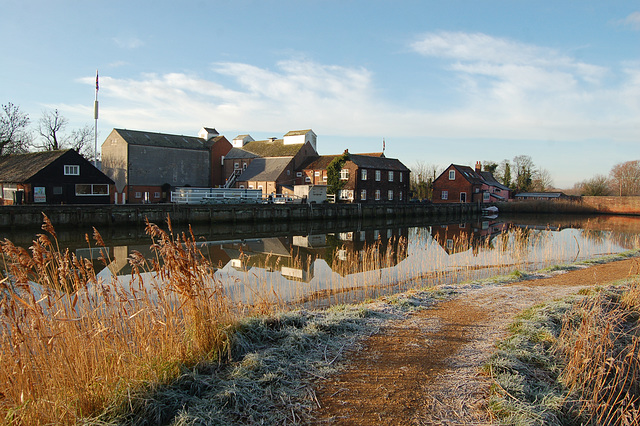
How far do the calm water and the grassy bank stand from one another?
12.3 ft

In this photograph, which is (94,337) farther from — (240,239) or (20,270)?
(240,239)

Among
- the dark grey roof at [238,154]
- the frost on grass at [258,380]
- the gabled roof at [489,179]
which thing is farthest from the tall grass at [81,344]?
Answer: the gabled roof at [489,179]

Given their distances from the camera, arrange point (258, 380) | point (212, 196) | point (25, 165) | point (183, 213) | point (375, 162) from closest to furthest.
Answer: point (258, 380), point (183, 213), point (25, 165), point (212, 196), point (375, 162)

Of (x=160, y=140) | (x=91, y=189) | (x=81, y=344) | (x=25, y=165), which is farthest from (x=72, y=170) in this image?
(x=81, y=344)

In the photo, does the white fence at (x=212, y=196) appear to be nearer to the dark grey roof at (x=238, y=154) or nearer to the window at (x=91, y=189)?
the window at (x=91, y=189)

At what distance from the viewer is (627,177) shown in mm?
89750

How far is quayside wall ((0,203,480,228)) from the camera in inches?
1089

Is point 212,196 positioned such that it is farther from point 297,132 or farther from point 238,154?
point 297,132

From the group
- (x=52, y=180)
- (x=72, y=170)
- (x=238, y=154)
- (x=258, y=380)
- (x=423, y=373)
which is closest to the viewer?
(x=258, y=380)

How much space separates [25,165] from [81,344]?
38586 mm

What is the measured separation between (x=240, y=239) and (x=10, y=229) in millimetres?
14139

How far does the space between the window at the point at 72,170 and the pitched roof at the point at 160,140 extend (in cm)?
1316

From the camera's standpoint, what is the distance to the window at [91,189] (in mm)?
35906

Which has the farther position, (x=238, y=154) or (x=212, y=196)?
(x=238, y=154)
